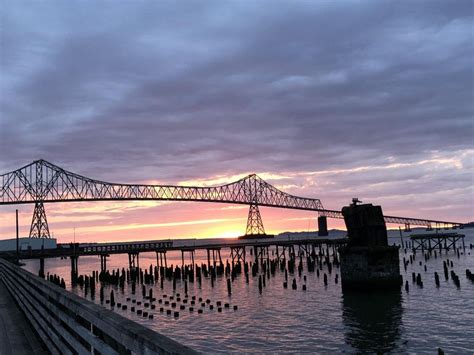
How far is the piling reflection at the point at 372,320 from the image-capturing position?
25972mm

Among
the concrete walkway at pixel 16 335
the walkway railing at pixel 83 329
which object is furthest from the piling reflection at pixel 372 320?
the walkway railing at pixel 83 329

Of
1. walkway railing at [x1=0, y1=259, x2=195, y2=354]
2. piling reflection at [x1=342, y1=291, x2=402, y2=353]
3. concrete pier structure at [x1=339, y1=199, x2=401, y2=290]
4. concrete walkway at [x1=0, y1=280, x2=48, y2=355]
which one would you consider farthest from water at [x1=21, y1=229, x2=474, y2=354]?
walkway railing at [x1=0, y1=259, x2=195, y2=354]

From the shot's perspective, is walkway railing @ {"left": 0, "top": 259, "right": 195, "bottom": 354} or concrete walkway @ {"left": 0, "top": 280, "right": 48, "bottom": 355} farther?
concrete walkway @ {"left": 0, "top": 280, "right": 48, "bottom": 355}

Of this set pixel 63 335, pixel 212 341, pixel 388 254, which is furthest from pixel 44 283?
pixel 388 254

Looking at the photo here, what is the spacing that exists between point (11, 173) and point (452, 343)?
477ft

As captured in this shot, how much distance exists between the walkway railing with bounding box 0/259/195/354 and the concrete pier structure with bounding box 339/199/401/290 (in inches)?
1447

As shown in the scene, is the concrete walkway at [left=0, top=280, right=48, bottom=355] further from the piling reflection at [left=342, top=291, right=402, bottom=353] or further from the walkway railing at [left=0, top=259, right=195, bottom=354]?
the piling reflection at [left=342, top=291, right=402, bottom=353]

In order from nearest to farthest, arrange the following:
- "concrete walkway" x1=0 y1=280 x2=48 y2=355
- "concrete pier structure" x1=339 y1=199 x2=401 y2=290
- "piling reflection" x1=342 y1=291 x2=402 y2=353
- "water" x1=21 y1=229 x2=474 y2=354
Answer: "concrete walkway" x1=0 y1=280 x2=48 y2=355 < "water" x1=21 y1=229 x2=474 y2=354 < "piling reflection" x1=342 y1=291 x2=402 y2=353 < "concrete pier structure" x1=339 y1=199 x2=401 y2=290

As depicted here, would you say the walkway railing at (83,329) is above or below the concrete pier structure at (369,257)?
above

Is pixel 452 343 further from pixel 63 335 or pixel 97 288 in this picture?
pixel 97 288

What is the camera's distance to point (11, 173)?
473 ft

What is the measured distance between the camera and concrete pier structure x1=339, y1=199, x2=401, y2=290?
43656mm

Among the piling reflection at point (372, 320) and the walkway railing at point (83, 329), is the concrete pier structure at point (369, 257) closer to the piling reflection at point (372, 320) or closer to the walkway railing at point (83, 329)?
the piling reflection at point (372, 320)

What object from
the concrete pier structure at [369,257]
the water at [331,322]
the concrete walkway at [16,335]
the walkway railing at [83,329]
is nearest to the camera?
the walkway railing at [83,329]
